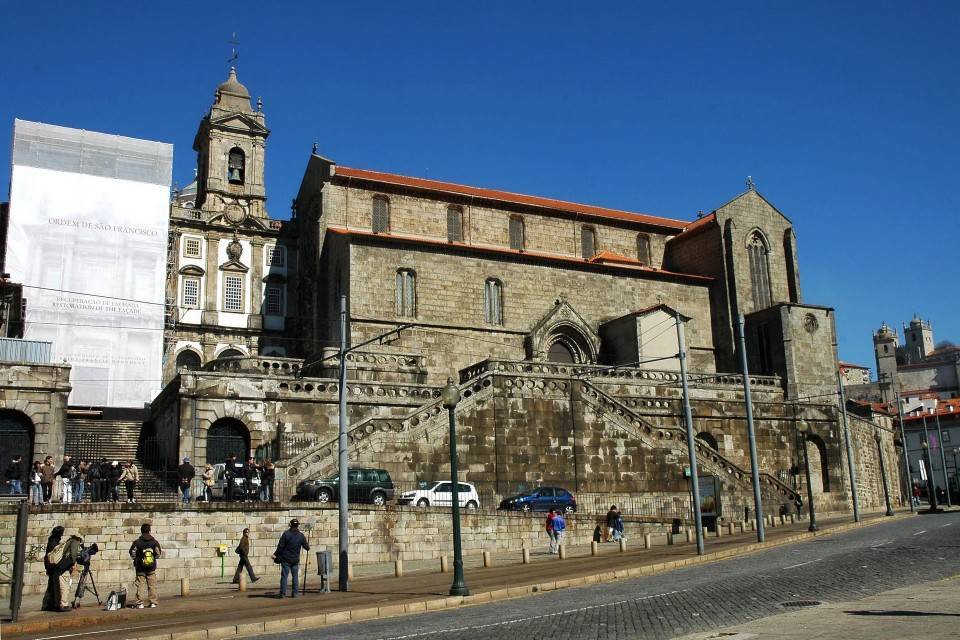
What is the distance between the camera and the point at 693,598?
16.2 metres

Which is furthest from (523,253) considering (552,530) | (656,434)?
(552,530)

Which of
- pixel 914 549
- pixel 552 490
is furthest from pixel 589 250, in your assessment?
pixel 914 549

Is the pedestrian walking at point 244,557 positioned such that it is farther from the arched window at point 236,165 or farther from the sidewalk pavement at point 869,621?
the arched window at point 236,165

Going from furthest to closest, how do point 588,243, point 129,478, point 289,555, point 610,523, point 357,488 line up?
point 588,243
point 610,523
point 357,488
point 129,478
point 289,555

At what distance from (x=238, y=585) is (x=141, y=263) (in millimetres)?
28844

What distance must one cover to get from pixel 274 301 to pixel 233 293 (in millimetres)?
2288

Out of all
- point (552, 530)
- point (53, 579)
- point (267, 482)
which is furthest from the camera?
point (552, 530)

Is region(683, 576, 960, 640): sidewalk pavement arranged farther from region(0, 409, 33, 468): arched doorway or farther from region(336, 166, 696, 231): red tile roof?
region(336, 166, 696, 231): red tile roof

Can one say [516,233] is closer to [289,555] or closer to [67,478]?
[67,478]

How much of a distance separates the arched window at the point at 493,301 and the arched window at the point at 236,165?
18258mm

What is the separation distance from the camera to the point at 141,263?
4709 cm

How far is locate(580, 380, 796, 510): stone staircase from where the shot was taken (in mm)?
36469

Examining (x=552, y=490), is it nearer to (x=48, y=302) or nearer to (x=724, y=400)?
(x=724, y=400)

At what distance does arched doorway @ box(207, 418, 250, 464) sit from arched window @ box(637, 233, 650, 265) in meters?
29.7
